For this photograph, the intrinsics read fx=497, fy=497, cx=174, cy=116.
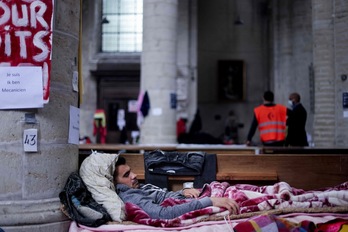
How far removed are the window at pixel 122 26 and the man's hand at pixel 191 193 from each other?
45.1ft

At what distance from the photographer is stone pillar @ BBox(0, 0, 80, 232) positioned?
347 centimetres

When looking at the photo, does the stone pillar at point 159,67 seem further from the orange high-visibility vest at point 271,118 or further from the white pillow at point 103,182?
the white pillow at point 103,182

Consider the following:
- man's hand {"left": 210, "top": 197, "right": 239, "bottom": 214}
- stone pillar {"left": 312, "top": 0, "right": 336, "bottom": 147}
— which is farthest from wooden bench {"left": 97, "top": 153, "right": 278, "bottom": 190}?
stone pillar {"left": 312, "top": 0, "right": 336, "bottom": 147}

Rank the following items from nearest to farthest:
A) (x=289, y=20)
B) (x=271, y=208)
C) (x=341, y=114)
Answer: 1. (x=271, y=208)
2. (x=341, y=114)
3. (x=289, y=20)

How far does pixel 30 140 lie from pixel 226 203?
151 cm

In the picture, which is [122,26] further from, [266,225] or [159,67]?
[266,225]

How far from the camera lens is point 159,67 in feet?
38.5

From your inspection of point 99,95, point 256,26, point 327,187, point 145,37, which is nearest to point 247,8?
point 256,26

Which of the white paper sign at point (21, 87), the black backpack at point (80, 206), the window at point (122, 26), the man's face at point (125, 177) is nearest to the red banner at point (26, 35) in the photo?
the white paper sign at point (21, 87)

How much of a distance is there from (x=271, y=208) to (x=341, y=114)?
548 cm

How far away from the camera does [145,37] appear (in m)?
11.9

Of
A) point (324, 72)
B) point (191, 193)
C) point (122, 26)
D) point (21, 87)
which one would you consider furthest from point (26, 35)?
point (122, 26)

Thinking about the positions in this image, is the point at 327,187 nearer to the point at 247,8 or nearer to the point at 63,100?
the point at 63,100

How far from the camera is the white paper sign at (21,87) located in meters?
3.50
